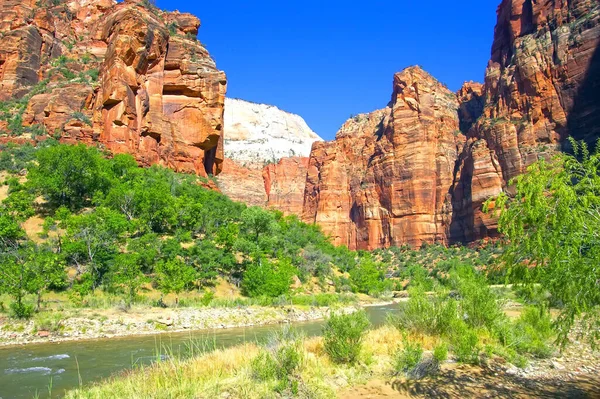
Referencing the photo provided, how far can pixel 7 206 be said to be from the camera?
31.5m

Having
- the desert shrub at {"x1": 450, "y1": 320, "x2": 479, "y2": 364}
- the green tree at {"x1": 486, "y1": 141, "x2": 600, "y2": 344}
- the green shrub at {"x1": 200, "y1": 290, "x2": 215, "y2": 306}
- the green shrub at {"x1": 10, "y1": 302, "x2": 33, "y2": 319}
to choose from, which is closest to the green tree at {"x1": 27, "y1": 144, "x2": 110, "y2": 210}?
the green shrub at {"x1": 200, "y1": 290, "x2": 215, "y2": 306}

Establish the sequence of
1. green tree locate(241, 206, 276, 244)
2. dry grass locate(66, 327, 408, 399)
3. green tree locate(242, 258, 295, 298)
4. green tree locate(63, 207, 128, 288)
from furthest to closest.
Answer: green tree locate(241, 206, 276, 244)
green tree locate(242, 258, 295, 298)
green tree locate(63, 207, 128, 288)
dry grass locate(66, 327, 408, 399)

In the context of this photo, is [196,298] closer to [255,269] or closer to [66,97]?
[255,269]

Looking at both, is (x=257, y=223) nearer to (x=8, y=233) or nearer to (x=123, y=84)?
(x=8, y=233)

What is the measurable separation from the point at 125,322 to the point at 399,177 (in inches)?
3124

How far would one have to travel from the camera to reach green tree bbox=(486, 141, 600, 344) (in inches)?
220

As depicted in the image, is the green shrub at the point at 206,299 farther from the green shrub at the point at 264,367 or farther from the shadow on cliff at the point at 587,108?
the shadow on cliff at the point at 587,108

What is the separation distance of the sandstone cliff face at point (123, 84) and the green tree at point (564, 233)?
4637 centimetres

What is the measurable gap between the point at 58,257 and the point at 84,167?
16.0m

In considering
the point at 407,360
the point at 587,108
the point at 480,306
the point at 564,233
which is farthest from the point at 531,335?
the point at 587,108

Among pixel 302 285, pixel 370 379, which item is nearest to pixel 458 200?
pixel 302 285

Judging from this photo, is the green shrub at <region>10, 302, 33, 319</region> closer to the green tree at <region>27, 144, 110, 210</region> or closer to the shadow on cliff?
the green tree at <region>27, 144, 110, 210</region>

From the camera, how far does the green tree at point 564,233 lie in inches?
220

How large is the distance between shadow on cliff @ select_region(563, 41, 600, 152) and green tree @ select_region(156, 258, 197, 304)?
2381 inches
